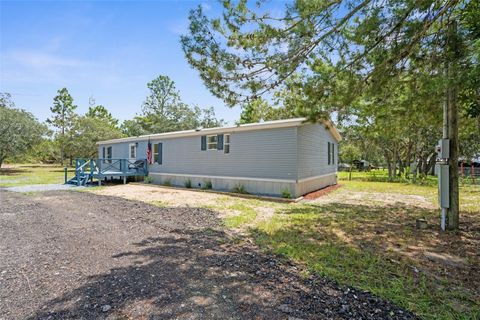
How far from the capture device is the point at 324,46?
165 inches

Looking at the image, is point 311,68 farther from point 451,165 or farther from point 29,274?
point 29,274

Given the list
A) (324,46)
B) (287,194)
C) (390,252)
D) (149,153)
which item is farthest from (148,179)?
(390,252)

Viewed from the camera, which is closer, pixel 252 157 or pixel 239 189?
pixel 252 157

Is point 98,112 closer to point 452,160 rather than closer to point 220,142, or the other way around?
point 220,142

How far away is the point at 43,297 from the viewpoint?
246cm

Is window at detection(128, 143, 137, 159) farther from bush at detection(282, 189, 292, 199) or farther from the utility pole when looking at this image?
the utility pole

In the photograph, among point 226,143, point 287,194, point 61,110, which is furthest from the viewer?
point 61,110

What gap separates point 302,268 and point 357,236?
194cm

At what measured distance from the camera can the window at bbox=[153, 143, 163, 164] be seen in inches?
→ 526

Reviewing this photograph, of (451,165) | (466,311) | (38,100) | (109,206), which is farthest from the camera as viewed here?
(38,100)

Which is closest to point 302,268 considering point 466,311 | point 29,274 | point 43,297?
point 466,311

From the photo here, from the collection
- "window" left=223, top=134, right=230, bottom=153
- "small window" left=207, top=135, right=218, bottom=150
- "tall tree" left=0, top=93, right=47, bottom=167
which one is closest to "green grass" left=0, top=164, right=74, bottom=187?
"tall tree" left=0, top=93, right=47, bottom=167

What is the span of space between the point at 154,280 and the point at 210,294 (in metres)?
0.72

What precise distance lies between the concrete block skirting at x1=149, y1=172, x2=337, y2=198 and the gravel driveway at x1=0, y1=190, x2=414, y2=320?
4263 millimetres
